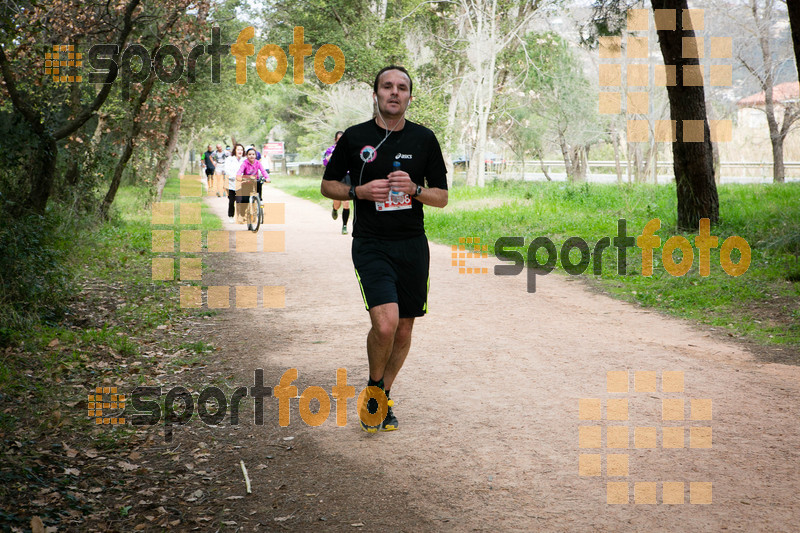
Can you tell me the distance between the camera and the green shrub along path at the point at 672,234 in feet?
30.7

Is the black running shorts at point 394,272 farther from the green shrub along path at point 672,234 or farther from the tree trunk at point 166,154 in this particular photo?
the tree trunk at point 166,154

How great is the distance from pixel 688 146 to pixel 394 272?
420 inches

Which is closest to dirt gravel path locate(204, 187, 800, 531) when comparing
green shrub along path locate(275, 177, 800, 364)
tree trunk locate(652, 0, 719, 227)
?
green shrub along path locate(275, 177, 800, 364)

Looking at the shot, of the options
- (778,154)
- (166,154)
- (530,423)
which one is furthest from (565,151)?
(530,423)

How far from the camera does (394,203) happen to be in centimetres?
508

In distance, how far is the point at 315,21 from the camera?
1235 inches

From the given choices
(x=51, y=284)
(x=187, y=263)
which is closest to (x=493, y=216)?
(x=187, y=263)

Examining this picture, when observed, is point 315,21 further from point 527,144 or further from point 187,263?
point 187,263

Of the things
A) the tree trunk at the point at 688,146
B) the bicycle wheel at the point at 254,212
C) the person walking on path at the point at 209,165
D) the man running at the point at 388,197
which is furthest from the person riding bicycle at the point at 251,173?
the person walking on path at the point at 209,165

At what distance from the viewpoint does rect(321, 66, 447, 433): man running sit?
496 centimetres

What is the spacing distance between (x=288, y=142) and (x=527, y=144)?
4405cm

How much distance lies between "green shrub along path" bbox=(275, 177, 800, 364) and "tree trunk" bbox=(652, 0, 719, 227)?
48 cm

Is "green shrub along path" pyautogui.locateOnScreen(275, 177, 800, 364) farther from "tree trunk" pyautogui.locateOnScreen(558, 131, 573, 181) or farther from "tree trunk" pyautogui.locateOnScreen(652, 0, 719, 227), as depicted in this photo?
"tree trunk" pyautogui.locateOnScreen(558, 131, 573, 181)

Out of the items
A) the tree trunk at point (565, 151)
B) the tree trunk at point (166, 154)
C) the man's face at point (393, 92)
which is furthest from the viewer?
the tree trunk at point (565, 151)
